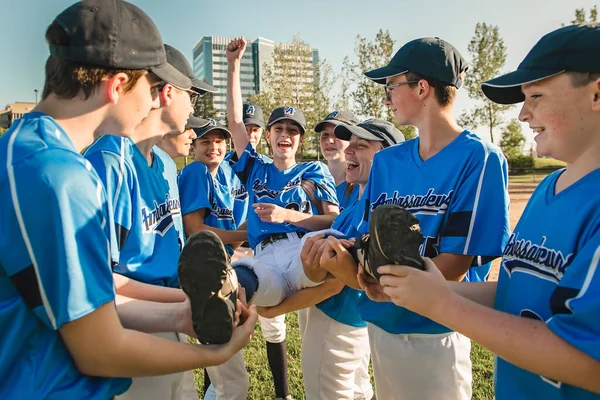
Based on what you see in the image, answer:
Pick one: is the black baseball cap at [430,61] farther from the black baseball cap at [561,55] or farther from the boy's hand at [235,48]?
the boy's hand at [235,48]

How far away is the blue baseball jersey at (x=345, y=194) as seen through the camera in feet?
14.3

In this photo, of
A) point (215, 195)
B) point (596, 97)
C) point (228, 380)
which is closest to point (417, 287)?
point (596, 97)

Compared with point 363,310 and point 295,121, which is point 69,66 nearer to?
point 363,310

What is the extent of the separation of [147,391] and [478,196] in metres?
2.08

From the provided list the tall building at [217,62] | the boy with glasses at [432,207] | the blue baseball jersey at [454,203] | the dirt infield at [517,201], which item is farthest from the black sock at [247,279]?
the tall building at [217,62]

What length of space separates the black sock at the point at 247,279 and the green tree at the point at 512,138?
28468mm

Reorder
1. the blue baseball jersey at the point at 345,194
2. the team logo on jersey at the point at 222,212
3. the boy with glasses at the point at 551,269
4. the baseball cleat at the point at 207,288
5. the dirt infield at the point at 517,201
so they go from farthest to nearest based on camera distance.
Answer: the dirt infield at the point at 517,201 < the team logo on jersey at the point at 222,212 < the blue baseball jersey at the point at 345,194 < the baseball cleat at the point at 207,288 < the boy with glasses at the point at 551,269

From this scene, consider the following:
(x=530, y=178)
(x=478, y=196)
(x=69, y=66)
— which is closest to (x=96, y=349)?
(x=69, y=66)

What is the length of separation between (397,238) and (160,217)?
1.55 meters

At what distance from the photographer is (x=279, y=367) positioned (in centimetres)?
454

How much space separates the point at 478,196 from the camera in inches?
96.6

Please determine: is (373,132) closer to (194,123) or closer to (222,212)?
(194,123)

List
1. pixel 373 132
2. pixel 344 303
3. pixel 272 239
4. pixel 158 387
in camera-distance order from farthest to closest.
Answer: pixel 272 239
pixel 373 132
pixel 344 303
pixel 158 387

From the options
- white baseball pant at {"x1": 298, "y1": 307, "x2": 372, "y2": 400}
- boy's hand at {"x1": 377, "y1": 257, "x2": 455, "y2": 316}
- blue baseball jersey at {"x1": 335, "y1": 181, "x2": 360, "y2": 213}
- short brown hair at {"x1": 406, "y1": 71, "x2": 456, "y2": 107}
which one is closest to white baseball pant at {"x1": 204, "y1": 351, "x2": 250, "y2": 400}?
white baseball pant at {"x1": 298, "y1": 307, "x2": 372, "y2": 400}
